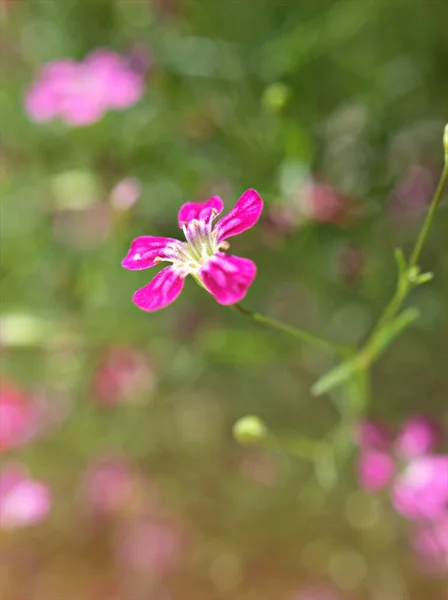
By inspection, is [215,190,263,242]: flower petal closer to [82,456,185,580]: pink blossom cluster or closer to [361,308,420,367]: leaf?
[361,308,420,367]: leaf

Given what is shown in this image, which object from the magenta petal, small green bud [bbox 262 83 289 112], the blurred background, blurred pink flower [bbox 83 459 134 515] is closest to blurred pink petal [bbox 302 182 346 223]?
the blurred background

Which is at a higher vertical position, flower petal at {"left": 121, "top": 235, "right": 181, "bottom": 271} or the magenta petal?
flower petal at {"left": 121, "top": 235, "right": 181, "bottom": 271}

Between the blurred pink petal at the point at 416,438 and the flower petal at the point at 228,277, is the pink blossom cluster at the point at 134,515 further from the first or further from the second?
the flower petal at the point at 228,277

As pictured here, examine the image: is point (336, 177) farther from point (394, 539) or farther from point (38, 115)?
point (394, 539)

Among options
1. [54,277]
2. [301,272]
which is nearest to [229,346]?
[301,272]

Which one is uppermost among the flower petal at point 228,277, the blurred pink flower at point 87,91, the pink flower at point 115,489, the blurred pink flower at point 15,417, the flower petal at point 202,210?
the blurred pink flower at point 87,91

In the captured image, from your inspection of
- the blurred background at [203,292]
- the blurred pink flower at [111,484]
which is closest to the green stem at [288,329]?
the blurred background at [203,292]

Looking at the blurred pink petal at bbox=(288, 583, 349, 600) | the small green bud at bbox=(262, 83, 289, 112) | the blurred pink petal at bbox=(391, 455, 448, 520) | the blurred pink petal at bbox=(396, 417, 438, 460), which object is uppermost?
the small green bud at bbox=(262, 83, 289, 112)
